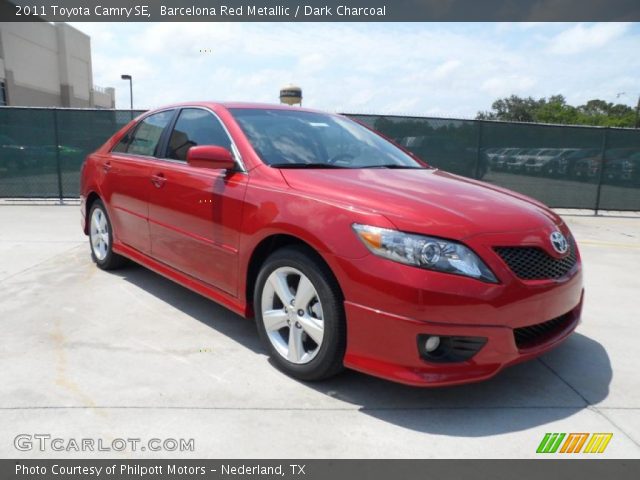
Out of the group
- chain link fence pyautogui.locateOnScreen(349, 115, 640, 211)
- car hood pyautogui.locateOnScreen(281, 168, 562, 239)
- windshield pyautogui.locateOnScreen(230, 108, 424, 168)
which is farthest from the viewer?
chain link fence pyautogui.locateOnScreen(349, 115, 640, 211)

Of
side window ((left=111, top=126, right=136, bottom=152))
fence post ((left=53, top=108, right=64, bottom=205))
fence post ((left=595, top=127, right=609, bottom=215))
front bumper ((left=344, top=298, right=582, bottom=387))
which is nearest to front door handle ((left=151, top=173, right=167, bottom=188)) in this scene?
side window ((left=111, top=126, right=136, bottom=152))

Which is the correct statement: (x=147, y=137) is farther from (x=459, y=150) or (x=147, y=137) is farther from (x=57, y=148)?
(x=459, y=150)

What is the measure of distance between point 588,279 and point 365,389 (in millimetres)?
3579

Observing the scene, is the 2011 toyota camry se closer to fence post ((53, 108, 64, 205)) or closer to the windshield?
the windshield

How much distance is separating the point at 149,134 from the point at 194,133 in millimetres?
778

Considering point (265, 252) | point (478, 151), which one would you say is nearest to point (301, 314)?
point (265, 252)

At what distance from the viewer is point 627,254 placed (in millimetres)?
6660

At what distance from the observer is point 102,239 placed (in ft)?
16.3

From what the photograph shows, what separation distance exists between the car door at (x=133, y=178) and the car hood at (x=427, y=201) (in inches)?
63.6

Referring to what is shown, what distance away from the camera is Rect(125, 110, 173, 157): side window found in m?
4.20

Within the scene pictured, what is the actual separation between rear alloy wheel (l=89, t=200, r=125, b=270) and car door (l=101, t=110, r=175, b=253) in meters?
0.23

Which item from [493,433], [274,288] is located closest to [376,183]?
[274,288]
